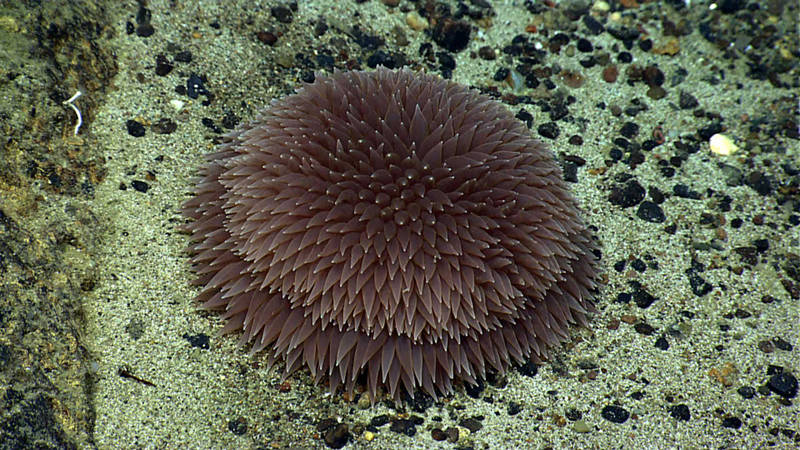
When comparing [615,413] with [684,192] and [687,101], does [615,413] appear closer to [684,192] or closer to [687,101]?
[684,192]

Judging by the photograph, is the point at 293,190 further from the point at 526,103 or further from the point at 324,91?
the point at 526,103

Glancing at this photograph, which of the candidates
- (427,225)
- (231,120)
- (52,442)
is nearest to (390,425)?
(427,225)

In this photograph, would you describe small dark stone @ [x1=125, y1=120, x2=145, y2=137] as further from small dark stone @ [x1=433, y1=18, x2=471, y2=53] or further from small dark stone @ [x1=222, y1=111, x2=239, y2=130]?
small dark stone @ [x1=433, y1=18, x2=471, y2=53]

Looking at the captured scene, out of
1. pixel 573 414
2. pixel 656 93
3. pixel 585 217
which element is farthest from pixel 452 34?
pixel 573 414

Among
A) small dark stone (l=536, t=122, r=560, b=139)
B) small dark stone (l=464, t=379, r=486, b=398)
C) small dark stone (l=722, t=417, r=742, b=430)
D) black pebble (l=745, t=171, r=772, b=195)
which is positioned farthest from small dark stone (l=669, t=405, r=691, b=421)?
small dark stone (l=536, t=122, r=560, b=139)

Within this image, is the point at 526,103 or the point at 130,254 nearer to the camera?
the point at 130,254
